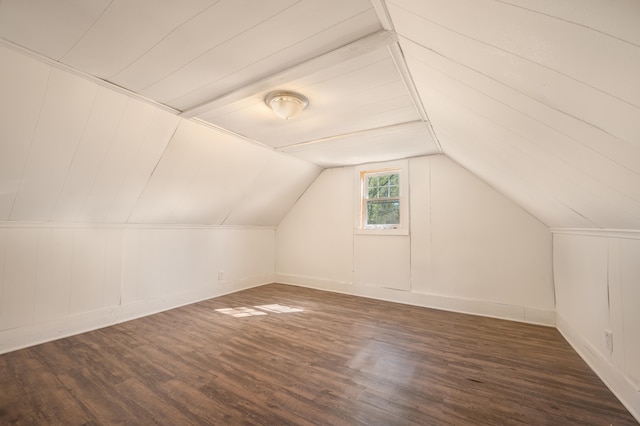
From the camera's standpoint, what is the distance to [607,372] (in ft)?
6.26

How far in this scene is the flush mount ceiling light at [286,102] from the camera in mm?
2145

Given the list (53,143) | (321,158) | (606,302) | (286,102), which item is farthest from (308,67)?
(606,302)

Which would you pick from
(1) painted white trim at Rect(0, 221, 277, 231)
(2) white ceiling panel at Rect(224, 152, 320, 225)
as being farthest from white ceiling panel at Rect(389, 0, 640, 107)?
(1) painted white trim at Rect(0, 221, 277, 231)

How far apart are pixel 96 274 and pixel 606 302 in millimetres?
4720

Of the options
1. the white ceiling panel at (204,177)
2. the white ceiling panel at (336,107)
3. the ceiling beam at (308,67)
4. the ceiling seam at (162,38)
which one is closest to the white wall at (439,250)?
the white ceiling panel at (204,177)

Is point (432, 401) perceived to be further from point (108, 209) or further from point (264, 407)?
point (108, 209)

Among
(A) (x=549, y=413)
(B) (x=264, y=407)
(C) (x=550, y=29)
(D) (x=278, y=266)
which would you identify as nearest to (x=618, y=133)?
(C) (x=550, y=29)

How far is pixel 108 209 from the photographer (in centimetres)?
290

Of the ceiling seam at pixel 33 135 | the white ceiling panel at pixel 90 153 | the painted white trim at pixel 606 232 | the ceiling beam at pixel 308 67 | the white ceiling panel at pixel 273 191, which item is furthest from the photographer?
the white ceiling panel at pixel 273 191

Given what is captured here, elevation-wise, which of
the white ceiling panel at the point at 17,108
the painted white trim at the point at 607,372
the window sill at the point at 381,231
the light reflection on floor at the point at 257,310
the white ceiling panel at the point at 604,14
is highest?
the white ceiling panel at the point at 17,108

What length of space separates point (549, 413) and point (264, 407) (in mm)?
1753

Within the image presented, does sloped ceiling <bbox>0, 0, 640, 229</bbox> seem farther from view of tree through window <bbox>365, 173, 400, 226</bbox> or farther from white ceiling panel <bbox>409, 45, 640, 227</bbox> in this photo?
view of tree through window <bbox>365, 173, 400, 226</bbox>

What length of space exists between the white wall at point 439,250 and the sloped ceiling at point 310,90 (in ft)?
2.63

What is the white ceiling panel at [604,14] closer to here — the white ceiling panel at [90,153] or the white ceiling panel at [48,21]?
the white ceiling panel at [48,21]
